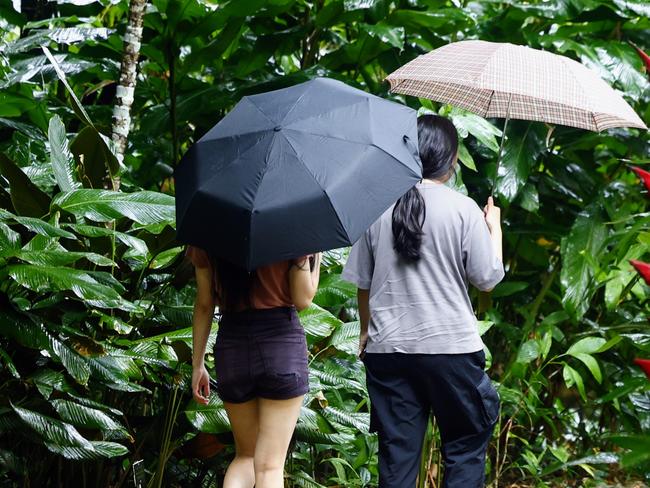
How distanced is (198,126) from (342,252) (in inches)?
68.7

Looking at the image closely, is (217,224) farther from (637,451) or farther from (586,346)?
(586,346)

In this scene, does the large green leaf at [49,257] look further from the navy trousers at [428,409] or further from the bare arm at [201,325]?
the navy trousers at [428,409]

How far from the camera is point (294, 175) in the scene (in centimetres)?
276

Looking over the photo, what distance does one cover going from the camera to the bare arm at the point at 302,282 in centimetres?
299

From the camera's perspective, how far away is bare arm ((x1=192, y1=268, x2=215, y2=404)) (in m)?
3.12

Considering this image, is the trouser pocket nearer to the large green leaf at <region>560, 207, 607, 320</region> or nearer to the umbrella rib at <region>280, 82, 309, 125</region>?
the umbrella rib at <region>280, 82, 309, 125</region>

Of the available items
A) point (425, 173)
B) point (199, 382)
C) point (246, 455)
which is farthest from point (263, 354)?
point (425, 173)

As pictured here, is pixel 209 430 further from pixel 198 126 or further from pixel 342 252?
pixel 198 126

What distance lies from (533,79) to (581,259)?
207 cm

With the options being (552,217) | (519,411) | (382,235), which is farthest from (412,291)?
(552,217)

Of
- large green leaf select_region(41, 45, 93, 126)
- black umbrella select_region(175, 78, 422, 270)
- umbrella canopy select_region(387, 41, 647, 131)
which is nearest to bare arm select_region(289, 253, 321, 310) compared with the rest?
black umbrella select_region(175, 78, 422, 270)

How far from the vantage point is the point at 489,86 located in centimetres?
340

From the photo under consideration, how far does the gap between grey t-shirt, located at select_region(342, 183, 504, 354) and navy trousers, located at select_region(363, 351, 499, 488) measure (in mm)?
57

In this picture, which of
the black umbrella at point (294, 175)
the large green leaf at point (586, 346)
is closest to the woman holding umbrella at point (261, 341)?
the black umbrella at point (294, 175)
